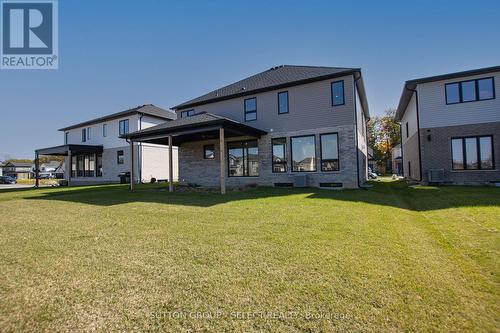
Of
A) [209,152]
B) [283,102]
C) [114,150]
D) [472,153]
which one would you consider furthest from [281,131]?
[114,150]

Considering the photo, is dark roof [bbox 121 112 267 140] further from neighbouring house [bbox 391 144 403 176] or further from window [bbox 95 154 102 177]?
neighbouring house [bbox 391 144 403 176]

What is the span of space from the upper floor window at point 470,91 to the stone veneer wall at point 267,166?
6.24 meters

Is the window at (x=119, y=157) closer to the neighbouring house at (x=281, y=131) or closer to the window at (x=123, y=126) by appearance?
the window at (x=123, y=126)

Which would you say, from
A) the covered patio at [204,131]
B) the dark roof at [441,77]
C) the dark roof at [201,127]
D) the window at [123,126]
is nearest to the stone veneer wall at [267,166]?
the covered patio at [204,131]

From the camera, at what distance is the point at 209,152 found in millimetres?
17141

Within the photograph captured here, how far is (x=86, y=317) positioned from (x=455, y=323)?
10.7 ft

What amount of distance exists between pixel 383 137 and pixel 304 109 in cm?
3879

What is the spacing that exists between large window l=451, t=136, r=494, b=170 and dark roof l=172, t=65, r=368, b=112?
6265 millimetres

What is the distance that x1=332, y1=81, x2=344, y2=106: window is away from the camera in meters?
12.9

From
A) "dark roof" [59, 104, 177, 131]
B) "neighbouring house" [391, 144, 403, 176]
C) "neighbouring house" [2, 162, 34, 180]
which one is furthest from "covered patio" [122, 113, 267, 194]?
"neighbouring house" [2, 162, 34, 180]

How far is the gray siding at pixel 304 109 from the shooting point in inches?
502

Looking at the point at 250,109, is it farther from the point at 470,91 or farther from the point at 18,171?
the point at 18,171

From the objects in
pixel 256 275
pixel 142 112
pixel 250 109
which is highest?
pixel 142 112

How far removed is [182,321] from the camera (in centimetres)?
221
